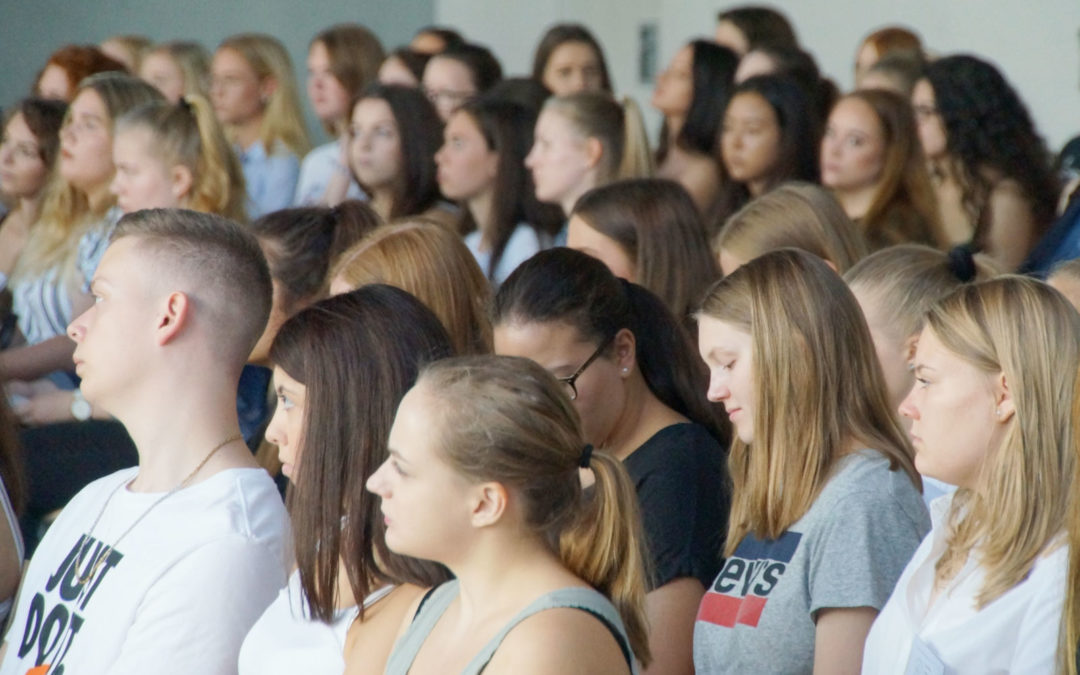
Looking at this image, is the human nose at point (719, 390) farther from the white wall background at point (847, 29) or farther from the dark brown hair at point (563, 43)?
the dark brown hair at point (563, 43)

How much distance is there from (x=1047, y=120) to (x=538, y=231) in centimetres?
213

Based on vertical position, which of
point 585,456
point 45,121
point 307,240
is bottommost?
point 585,456

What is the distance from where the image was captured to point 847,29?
678 cm

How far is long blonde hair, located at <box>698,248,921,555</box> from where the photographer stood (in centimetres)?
228

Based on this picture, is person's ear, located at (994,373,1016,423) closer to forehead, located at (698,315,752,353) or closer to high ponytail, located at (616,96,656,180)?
forehead, located at (698,315,752,353)

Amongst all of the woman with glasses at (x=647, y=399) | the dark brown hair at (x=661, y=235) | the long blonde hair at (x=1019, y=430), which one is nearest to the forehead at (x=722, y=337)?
the woman with glasses at (x=647, y=399)

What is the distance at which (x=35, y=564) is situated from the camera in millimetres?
2482

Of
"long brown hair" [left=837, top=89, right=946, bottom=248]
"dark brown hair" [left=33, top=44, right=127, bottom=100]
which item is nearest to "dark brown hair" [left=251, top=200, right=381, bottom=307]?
"long brown hair" [left=837, top=89, right=946, bottom=248]

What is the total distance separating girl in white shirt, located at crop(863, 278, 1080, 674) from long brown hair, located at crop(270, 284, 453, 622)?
73cm

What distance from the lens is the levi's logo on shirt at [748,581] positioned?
2229mm

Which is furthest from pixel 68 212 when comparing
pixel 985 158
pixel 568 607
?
pixel 568 607

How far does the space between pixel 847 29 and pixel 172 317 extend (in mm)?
5123

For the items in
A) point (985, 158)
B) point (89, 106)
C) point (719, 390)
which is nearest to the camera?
point (719, 390)

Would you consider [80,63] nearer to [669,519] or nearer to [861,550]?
[669,519]
